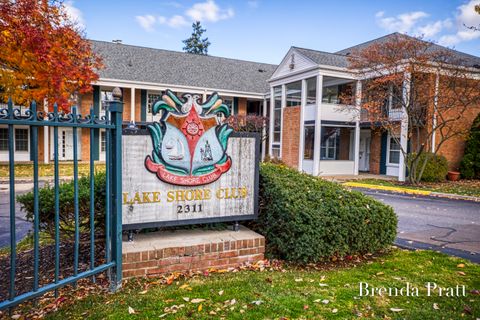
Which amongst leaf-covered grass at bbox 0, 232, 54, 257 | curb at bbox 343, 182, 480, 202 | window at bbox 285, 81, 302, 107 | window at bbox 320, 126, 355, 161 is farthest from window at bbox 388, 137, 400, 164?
leaf-covered grass at bbox 0, 232, 54, 257

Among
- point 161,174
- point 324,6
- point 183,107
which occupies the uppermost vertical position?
point 324,6

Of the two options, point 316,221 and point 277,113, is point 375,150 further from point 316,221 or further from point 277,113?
point 316,221

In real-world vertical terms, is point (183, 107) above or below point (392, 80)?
below

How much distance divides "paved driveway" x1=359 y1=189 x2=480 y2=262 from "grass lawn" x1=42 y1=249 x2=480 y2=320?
5.23ft

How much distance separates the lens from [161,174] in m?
4.07

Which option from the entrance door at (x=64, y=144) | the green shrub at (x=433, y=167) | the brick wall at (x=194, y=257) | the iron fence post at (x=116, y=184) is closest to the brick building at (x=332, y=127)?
the green shrub at (x=433, y=167)

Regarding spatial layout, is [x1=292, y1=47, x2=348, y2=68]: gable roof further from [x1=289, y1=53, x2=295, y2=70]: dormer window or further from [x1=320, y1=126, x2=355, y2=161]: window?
[x1=320, y1=126, x2=355, y2=161]: window

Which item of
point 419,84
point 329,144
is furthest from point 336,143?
point 419,84

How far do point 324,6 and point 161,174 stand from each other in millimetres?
13598

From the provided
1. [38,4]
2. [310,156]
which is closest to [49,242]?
[38,4]

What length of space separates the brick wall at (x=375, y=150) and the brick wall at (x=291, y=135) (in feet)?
14.2

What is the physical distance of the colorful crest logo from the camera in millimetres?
4039

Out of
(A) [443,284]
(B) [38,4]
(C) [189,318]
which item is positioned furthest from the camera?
(B) [38,4]

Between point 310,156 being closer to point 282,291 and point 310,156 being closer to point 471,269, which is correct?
point 471,269
